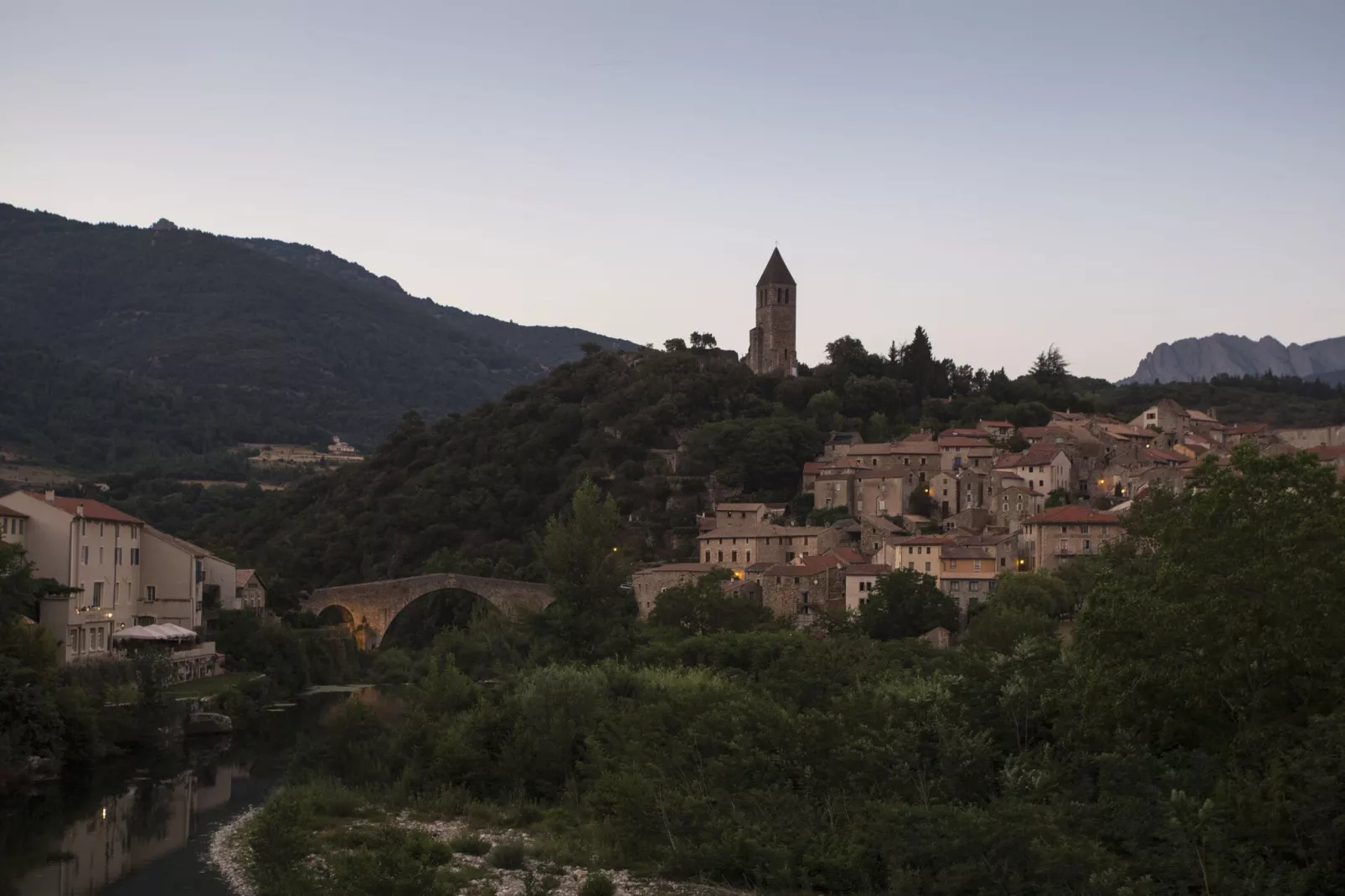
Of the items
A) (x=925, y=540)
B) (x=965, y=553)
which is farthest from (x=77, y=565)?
(x=965, y=553)

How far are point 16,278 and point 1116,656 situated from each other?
645ft

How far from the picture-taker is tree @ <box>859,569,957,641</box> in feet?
156

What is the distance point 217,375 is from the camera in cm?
16375

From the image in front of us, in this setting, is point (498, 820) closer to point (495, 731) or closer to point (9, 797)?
point (495, 731)

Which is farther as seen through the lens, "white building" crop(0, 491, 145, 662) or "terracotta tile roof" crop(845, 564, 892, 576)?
"terracotta tile roof" crop(845, 564, 892, 576)

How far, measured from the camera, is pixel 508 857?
77.4ft

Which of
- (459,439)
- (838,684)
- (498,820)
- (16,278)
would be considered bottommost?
(498,820)

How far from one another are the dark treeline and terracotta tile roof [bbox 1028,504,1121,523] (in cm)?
2336

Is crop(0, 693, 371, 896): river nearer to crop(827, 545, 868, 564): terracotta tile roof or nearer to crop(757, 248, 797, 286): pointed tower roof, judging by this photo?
crop(827, 545, 868, 564): terracotta tile roof

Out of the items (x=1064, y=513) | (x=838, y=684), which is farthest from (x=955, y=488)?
(x=838, y=684)

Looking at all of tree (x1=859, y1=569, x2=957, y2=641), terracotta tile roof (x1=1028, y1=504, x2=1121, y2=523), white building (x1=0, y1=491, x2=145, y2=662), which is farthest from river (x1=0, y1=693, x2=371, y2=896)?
terracotta tile roof (x1=1028, y1=504, x2=1121, y2=523)

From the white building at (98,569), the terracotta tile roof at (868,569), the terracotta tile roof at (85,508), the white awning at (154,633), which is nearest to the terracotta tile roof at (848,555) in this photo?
the terracotta tile roof at (868,569)

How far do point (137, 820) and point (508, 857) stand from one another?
8.35 metres

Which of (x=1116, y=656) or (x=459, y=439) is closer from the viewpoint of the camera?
(x=1116, y=656)
